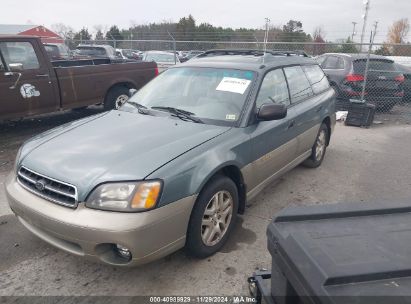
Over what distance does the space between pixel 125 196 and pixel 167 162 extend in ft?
1.29

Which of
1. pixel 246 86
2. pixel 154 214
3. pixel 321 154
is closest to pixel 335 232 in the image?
pixel 154 214

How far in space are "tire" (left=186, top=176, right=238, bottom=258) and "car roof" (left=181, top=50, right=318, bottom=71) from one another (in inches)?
55.5

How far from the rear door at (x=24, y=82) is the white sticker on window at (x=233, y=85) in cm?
431

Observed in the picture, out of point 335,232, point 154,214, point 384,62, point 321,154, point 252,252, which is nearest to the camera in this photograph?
point 335,232

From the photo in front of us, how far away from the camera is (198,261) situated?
2.92 meters

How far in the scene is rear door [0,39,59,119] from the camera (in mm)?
6012

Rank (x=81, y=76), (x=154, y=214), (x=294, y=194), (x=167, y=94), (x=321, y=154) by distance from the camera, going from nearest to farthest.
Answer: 1. (x=154, y=214)
2. (x=167, y=94)
3. (x=294, y=194)
4. (x=321, y=154)
5. (x=81, y=76)

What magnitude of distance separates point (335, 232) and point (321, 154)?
4.01 meters

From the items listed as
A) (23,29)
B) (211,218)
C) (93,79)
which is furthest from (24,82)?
(23,29)

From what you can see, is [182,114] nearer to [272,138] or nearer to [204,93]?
[204,93]

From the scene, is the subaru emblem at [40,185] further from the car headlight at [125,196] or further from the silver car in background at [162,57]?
the silver car in background at [162,57]

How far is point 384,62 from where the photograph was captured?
9219 millimetres

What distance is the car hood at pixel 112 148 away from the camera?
245 centimetres

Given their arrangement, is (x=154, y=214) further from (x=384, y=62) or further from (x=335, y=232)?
(x=384, y=62)
